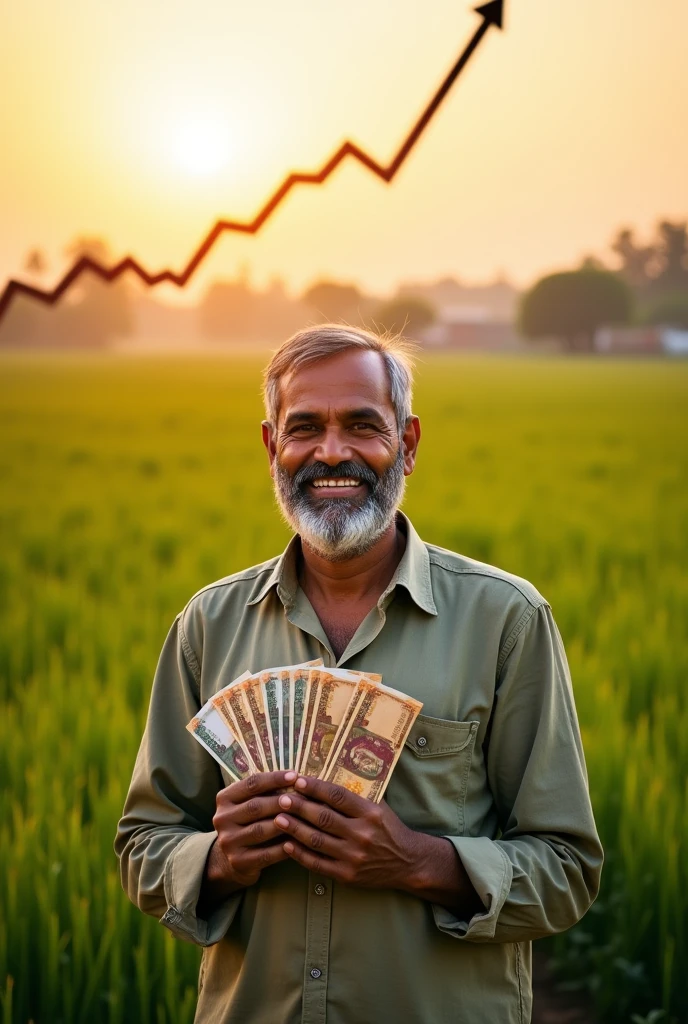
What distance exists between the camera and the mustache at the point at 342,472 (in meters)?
2.05

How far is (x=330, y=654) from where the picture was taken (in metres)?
1.98

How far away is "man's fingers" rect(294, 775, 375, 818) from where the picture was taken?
5.60 feet

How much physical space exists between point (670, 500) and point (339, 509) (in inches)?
280

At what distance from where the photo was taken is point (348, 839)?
1708mm

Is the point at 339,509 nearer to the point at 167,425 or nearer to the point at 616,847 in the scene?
the point at 616,847

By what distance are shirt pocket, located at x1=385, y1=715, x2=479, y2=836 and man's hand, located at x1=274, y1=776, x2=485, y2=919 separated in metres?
0.10

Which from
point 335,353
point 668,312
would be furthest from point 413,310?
point 335,353

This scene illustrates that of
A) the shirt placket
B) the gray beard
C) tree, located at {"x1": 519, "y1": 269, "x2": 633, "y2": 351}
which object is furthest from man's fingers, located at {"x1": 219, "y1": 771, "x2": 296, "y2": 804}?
tree, located at {"x1": 519, "y1": 269, "x2": 633, "y2": 351}

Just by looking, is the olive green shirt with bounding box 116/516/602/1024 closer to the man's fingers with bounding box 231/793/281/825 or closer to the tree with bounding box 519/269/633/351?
the man's fingers with bounding box 231/793/281/825

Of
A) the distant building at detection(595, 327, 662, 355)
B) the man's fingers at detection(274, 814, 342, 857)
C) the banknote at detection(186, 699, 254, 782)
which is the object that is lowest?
the man's fingers at detection(274, 814, 342, 857)

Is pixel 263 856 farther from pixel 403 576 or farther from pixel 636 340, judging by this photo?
pixel 636 340

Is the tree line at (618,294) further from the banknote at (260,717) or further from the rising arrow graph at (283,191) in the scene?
the banknote at (260,717)

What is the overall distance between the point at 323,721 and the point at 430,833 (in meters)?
Result: 0.29

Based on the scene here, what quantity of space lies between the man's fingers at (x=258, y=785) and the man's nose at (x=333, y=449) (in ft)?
2.09
